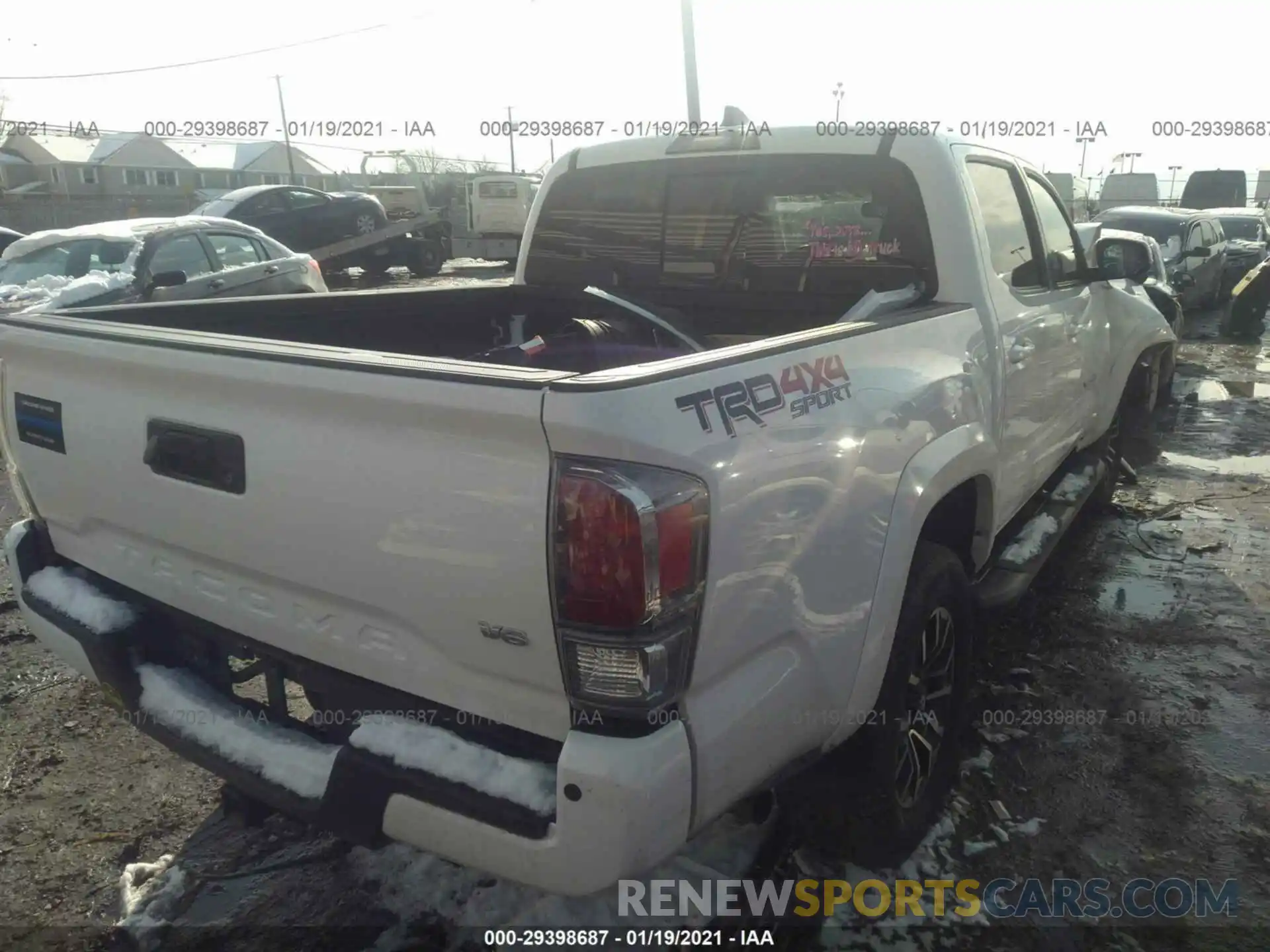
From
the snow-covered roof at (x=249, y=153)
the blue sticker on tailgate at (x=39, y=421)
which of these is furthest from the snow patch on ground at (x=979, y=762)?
the snow-covered roof at (x=249, y=153)

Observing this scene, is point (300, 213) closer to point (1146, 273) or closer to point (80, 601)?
point (1146, 273)

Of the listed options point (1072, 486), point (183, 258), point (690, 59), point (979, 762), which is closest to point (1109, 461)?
point (1072, 486)

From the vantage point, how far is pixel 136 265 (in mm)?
9070

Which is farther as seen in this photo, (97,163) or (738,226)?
(97,163)

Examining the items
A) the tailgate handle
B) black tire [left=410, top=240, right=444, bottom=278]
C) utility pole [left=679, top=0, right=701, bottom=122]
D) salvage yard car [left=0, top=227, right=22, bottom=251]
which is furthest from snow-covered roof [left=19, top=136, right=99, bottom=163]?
the tailgate handle

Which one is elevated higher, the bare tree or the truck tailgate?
the bare tree

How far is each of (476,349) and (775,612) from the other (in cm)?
229

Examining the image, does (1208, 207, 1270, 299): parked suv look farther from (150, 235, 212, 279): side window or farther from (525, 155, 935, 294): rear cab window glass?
(150, 235, 212, 279): side window

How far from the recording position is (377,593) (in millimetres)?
1917

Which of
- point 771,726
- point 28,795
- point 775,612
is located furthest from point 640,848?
point 28,795

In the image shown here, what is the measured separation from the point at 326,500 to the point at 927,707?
1.80 meters

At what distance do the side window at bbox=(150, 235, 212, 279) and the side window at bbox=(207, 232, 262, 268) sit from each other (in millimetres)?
188

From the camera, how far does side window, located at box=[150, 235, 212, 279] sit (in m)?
9.29

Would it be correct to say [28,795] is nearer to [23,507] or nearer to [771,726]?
[23,507]
